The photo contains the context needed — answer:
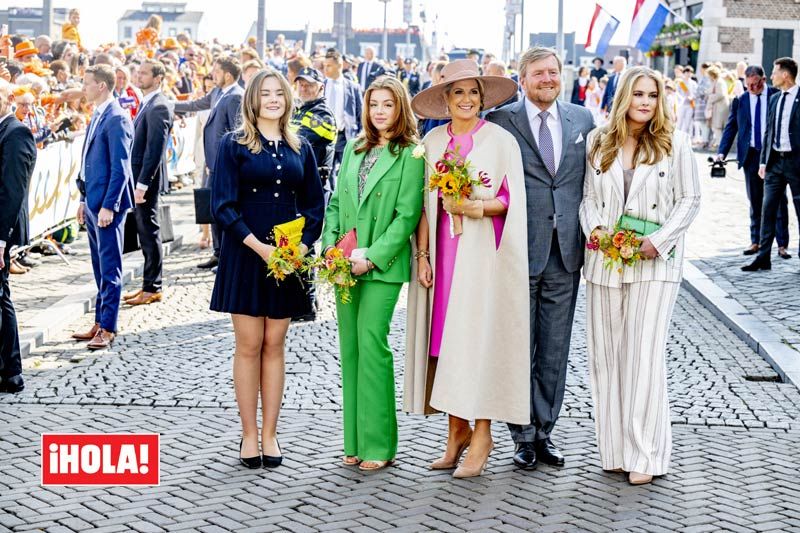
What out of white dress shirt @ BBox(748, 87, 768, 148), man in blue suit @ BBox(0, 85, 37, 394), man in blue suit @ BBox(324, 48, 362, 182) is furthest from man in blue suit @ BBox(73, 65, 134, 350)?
white dress shirt @ BBox(748, 87, 768, 148)

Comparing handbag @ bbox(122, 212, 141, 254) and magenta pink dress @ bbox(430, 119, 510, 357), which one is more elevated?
magenta pink dress @ bbox(430, 119, 510, 357)

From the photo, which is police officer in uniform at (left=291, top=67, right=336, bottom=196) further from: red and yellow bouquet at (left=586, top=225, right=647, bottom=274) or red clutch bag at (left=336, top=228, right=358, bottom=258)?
red and yellow bouquet at (left=586, top=225, right=647, bottom=274)

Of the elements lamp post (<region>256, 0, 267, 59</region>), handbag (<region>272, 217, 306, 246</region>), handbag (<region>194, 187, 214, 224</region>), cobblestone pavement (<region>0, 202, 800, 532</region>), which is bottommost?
cobblestone pavement (<region>0, 202, 800, 532</region>)

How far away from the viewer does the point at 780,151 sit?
1362 cm

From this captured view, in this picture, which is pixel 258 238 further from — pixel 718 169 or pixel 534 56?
pixel 718 169

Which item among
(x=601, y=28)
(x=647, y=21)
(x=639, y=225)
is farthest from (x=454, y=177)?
(x=601, y=28)

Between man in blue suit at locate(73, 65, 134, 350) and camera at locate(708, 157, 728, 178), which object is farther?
camera at locate(708, 157, 728, 178)

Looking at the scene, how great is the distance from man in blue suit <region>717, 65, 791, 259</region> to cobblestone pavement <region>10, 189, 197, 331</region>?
6705mm

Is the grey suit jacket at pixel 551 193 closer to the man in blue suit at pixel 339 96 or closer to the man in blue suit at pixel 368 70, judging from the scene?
the man in blue suit at pixel 339 96

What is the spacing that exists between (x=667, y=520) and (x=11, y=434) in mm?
3695

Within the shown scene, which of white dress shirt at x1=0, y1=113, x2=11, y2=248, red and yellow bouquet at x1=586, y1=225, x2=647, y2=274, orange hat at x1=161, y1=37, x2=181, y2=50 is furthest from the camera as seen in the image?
orange hat at x1=161, y1=37, x2=181, y2=50

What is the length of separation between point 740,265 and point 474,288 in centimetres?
831

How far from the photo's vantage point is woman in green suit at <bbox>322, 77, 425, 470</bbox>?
6.65m

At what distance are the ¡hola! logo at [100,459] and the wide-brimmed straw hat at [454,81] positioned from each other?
7.48ft
